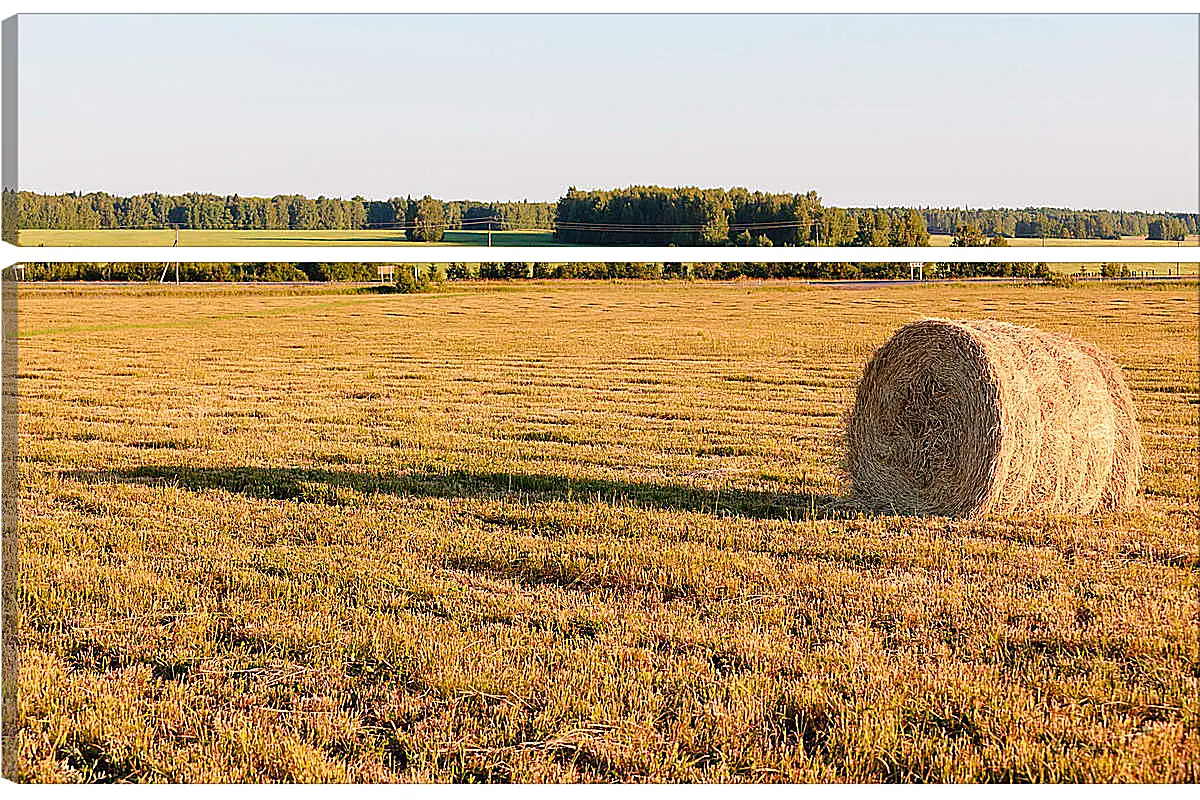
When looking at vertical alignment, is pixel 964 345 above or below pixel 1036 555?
above

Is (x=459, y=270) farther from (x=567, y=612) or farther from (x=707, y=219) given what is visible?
(x=707, y=219)

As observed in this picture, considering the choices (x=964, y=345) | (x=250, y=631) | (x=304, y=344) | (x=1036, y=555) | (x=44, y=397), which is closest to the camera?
(x=250, y=631)

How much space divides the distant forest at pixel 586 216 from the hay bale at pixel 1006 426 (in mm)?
2665

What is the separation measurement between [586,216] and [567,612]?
1.94m

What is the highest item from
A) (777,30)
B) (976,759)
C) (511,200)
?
(777,30)

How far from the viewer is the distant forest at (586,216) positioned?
3.00 meters

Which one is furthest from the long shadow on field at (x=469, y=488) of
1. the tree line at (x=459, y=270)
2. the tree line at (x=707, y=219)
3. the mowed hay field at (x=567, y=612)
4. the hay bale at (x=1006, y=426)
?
the tree line at (x=707, y=219)

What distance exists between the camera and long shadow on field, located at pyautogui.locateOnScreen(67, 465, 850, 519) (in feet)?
21.0

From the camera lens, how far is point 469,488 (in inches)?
273

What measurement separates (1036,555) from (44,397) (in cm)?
1069

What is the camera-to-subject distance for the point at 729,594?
4742 millimetres

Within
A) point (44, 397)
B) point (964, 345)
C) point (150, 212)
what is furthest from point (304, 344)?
point (150, 212)
